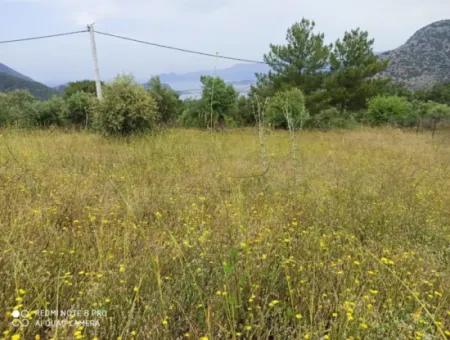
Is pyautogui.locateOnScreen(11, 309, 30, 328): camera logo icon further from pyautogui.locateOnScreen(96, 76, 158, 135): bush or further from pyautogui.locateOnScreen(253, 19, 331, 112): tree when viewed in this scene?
pyautogui.locateOnScreen(253, 19, 331, 112): tree

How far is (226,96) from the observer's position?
1296 cm

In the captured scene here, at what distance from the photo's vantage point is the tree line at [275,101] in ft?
26.0

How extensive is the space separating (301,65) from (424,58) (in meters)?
45.1

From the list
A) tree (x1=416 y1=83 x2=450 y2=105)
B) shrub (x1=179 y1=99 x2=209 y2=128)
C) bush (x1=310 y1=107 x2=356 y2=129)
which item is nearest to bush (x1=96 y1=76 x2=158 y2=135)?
shrub (x1=179 y1=99 x2=209 y2=128)

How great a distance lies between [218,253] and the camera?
224 centimetres

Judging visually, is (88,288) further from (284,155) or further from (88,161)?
(284,155)

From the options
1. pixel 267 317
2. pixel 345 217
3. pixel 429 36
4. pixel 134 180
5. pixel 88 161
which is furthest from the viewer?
pixel 429 36

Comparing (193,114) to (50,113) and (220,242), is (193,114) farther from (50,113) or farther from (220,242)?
(220,242)

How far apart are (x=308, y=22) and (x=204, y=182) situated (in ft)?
62.6

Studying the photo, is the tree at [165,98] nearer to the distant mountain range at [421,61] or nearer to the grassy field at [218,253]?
the grassy field at [218,253]

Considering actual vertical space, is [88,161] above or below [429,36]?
below

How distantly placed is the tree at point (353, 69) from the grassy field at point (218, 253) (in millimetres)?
17173

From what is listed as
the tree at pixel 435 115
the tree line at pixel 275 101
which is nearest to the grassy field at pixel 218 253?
the tree line at pixel 275 101

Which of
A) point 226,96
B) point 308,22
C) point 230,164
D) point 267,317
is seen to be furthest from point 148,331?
point 308,22
